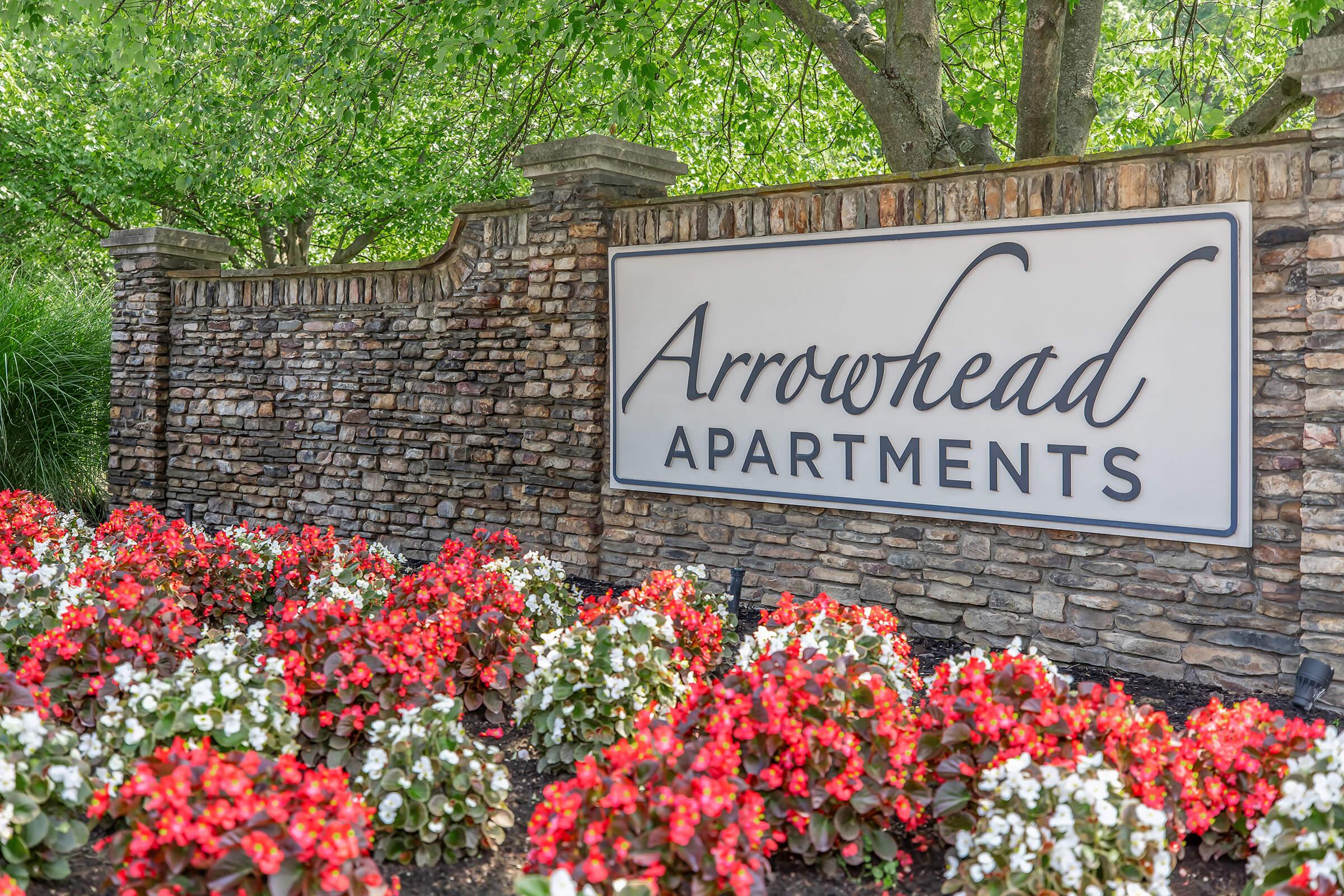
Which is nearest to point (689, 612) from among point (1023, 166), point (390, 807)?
point (390, 807)

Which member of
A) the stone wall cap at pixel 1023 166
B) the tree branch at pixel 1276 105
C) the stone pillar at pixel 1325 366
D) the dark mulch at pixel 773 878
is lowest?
the dark mulch at pixel 773 878

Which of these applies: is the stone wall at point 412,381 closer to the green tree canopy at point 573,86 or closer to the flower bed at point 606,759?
the green tree canopy at point 573,86

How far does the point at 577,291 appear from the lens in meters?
5.64

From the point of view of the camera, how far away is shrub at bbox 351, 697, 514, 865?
8.74 ft

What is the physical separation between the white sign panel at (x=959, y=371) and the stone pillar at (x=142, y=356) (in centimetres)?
360

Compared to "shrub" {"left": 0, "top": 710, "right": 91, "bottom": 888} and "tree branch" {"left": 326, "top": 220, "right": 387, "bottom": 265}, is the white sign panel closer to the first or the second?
"shrub" {"left": 0, "top": 710, "right": 91, "bottom": 888}

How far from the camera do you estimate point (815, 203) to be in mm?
4875

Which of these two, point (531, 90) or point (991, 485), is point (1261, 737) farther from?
point (531, 90)

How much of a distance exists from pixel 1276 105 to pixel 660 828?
5106 mm

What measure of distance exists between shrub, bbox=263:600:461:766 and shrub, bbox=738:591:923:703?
968mm

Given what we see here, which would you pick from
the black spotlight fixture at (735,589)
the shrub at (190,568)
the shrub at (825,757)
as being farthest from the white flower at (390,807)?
the black spotlight fixture at (735,589)

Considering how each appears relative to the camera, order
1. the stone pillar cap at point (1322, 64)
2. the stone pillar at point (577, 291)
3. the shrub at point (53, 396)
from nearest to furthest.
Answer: the stone pillar cap at point (1322, 64)
the stone pillar at point (577, 291)
the shrub at point (53, 396)

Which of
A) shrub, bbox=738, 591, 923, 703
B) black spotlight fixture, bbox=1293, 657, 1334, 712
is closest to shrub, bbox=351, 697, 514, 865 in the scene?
shrub, bbox=738, 591, 923, 703

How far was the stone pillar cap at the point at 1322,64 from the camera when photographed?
370 cm
